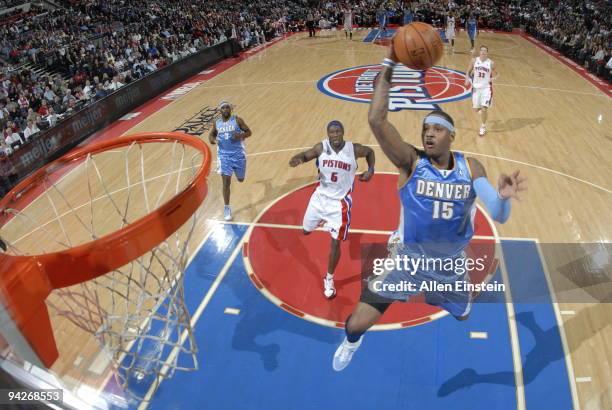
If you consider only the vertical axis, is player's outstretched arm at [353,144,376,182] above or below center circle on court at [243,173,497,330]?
above

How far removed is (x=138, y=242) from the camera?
2656 mm

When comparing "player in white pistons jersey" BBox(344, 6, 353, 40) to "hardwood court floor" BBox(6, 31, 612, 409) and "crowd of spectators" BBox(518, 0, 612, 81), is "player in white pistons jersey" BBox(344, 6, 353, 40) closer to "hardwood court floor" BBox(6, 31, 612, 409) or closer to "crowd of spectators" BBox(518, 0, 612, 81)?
"hardwood court floor" BBox(6, 31, 612, 409)

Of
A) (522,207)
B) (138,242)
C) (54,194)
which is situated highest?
(138,242)

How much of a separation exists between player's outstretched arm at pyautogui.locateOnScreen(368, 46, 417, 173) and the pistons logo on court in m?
8.51

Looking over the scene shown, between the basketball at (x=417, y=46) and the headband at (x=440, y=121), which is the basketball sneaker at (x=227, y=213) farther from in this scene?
the headband at (x=440, y=121)

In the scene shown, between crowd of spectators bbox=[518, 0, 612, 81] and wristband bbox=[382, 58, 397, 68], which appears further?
crowd of spectators bbox=[518, 0, 612, 81]

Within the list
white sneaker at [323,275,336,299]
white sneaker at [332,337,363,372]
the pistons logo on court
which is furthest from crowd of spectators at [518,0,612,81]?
white sneaker at [332,337,363,372]

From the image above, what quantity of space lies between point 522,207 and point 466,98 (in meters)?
6.48

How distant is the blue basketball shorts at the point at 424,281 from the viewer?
349 cm

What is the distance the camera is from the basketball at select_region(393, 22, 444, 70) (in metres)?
3.20

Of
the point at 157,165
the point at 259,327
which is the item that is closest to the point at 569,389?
the point at 259,327

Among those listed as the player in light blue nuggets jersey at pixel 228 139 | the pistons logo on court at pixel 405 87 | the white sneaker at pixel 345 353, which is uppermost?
the player in light blue nuggets jersey at pixel 228 139

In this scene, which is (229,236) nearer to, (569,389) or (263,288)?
(263,288)

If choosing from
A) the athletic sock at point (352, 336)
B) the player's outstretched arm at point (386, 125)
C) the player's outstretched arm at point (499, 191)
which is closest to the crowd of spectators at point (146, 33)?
the athletic sock at point (352, 336)
